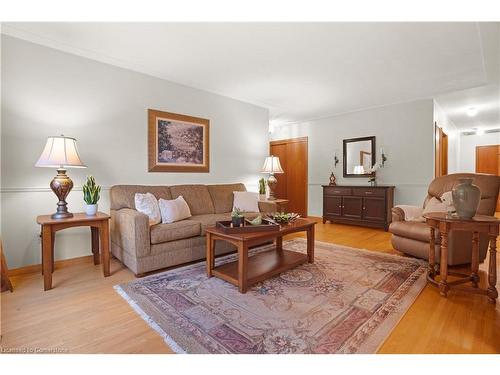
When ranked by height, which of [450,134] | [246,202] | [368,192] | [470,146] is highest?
[450,134]

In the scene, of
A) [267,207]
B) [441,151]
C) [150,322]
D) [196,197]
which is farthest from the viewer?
[441,151]

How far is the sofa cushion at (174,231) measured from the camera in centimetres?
251

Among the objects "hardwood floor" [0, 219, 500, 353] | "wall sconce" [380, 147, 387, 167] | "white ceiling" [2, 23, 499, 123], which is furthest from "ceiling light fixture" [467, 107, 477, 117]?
"hardwood floor" [0, 219, 500, 353]

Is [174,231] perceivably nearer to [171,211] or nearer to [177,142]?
[171,211]

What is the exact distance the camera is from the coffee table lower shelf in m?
2.24

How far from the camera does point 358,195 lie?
4844mm

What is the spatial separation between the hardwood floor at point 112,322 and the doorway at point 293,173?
4.13 meters

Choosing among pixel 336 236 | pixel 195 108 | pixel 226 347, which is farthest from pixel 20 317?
pixel 336 236

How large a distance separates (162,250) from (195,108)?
228 centimetres

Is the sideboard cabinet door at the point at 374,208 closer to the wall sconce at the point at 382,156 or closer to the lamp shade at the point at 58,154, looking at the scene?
the wall sconce at the point at 382,156

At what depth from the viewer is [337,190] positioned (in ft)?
16.9

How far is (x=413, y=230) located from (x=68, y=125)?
3.94 meters

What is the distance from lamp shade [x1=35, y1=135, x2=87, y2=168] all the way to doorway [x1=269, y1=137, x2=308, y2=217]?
4.78m

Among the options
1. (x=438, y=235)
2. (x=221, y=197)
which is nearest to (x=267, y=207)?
(x=221, y=197)
